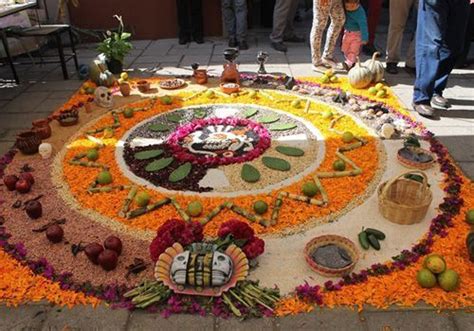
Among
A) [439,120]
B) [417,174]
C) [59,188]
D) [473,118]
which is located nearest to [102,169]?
[59,188]

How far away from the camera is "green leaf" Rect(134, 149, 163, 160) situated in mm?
3861

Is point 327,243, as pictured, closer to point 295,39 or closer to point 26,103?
point 26,103

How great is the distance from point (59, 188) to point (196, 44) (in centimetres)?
497

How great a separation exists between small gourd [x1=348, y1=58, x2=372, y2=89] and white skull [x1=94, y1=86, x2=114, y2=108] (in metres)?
2.94

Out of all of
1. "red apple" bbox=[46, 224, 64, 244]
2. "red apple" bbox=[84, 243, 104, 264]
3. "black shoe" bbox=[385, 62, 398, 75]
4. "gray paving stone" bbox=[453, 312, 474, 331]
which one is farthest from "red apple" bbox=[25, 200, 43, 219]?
"black shoe" bbox=[385, 62, 398, 75]

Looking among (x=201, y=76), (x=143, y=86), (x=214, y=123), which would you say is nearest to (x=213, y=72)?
(x=201, y=76)

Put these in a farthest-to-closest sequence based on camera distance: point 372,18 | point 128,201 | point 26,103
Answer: point 372,18 → point 26,103 → point 128,201

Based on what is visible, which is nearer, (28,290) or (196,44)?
(28,290)

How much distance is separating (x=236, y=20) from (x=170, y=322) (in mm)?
5889

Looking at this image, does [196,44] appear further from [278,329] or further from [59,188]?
[278,329]

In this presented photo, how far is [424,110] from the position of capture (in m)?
4.53

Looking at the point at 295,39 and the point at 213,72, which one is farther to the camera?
the point at 295,39

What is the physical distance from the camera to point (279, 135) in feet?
13.9

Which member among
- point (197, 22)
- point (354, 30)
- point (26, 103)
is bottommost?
point (26, 103)
